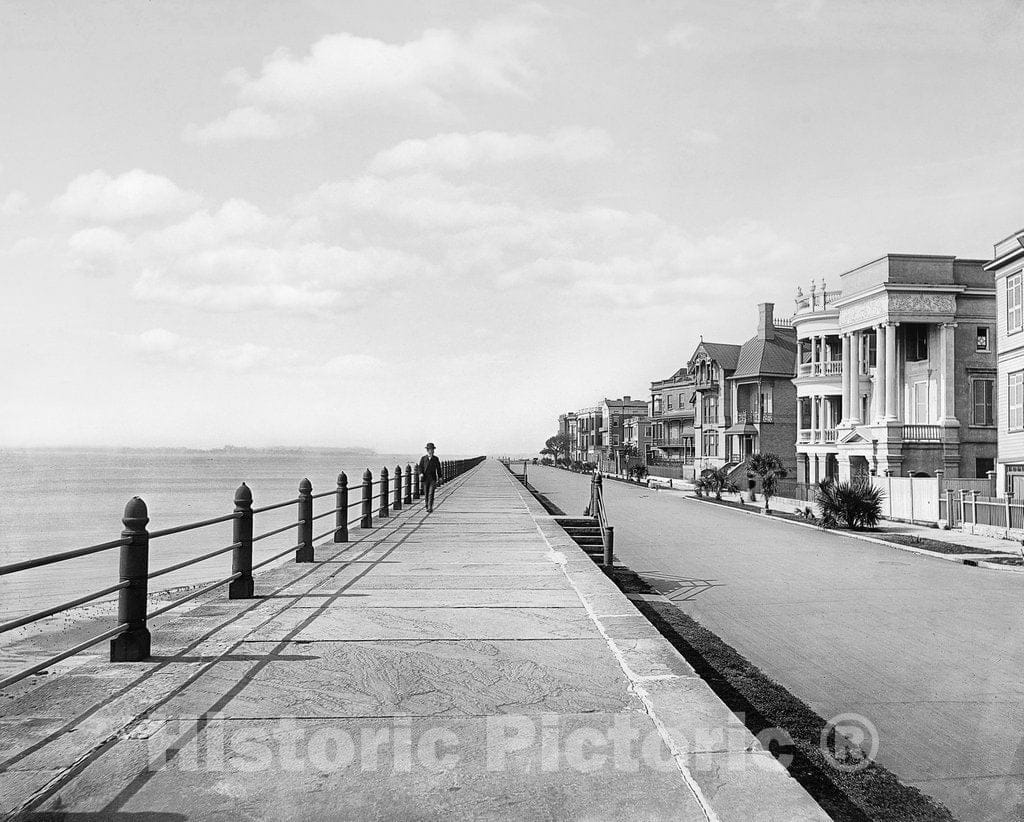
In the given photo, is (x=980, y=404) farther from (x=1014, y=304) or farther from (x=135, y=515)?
(x=135, y=515)

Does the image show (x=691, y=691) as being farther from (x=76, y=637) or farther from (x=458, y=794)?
(x=76, y=637)

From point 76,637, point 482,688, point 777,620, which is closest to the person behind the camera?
point 482,688

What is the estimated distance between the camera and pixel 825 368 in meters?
45.4

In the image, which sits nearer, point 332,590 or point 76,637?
point 332,590

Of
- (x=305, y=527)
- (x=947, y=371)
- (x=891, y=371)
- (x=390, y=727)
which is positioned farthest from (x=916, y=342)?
(x=390, y=727)

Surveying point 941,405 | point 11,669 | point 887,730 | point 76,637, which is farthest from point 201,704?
point 941,405

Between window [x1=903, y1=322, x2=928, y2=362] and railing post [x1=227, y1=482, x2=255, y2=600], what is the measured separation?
36.4m

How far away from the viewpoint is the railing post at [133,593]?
646 cm

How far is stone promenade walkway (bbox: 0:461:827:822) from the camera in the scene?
397cm

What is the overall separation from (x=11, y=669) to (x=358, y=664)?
628cm

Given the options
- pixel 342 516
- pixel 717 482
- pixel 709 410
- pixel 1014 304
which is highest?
pixel 1014 304

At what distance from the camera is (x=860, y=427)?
3872 centimetres

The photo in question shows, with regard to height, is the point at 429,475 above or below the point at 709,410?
below

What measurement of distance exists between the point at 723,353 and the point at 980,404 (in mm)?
31607
